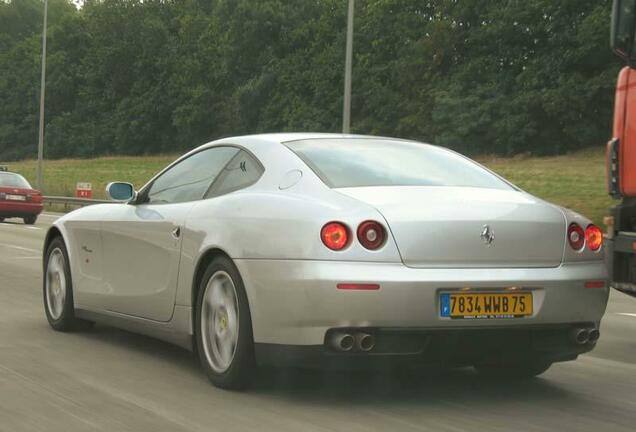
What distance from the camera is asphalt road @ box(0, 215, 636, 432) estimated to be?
5173 mm

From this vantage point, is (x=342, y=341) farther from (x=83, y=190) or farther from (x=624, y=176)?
(x=83, y=190)

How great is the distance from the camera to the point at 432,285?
5.41m

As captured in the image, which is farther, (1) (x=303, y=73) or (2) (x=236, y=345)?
(1) (x=303, y=73)

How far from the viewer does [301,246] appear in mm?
5520

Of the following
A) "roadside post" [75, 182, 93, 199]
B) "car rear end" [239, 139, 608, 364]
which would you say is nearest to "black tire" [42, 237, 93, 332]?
"car rear end" [239, 139, 608, 364]

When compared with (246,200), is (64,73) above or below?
above

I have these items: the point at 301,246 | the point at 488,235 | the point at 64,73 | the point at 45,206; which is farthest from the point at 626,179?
the point at 64,73

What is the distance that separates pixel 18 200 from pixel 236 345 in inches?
932

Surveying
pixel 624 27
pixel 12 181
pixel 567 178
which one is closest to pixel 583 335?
pixel 624 27

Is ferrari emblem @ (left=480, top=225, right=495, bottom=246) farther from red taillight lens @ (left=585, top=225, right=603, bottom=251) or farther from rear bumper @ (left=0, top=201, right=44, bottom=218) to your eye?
rear bumper @ (left=0, top=201, right=44, bottom=218)

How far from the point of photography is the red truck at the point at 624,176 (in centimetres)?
806

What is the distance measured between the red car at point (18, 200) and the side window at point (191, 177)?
21.9m

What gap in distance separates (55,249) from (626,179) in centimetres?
413

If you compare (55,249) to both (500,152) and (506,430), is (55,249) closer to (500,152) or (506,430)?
(506,430)
